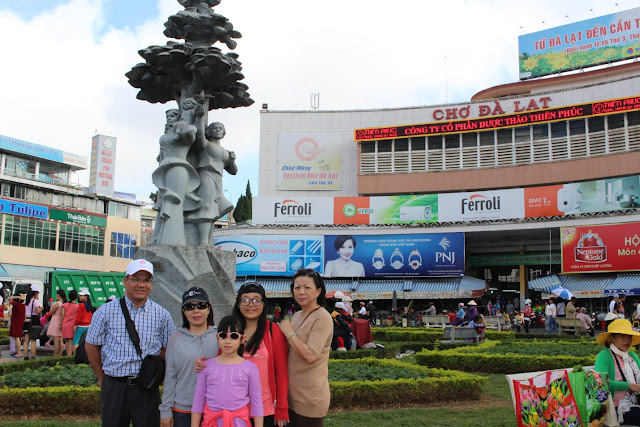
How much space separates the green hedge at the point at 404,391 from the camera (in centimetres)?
766

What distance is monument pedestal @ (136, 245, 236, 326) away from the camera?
9.19 meters

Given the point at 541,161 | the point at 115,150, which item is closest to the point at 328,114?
the point at 541,161

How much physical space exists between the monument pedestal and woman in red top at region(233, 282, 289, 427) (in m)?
5.30

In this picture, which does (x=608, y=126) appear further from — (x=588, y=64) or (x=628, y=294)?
(x=628, y=294)

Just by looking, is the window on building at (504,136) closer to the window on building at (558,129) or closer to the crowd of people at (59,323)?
the window on building at (558,129)

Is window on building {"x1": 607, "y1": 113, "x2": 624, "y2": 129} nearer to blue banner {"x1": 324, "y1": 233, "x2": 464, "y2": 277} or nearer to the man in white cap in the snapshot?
blue banner {"x1": 324, "y1": 233, "x2": 464, "y2": 277}

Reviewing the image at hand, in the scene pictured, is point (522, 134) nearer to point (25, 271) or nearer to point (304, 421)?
point (25, 271)

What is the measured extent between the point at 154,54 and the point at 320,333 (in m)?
7.53

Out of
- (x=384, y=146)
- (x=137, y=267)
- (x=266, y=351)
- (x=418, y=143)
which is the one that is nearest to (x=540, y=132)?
(x=418, y=143)

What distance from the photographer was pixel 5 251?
43938 millimetres

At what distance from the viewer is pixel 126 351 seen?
4.03m

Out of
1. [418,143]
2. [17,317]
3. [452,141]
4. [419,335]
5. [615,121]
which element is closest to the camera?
[17,317]

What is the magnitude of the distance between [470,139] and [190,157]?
3143 cm

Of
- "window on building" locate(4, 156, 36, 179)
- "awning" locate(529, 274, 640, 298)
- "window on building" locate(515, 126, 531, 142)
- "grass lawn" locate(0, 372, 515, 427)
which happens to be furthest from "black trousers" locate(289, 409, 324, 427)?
"window on building" locate(4, 156, 36, 179)
